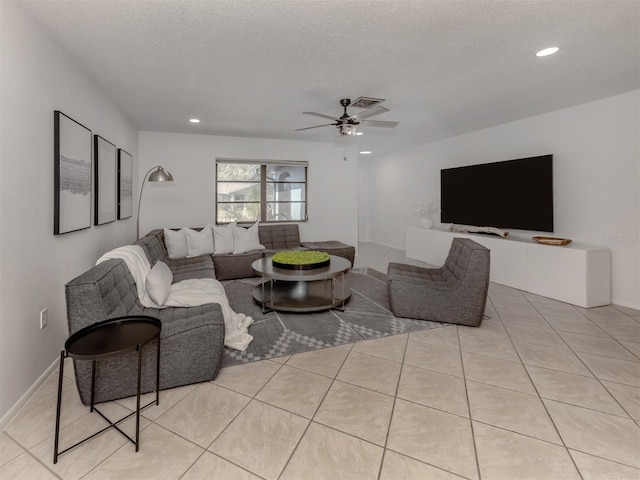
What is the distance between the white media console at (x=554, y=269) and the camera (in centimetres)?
373

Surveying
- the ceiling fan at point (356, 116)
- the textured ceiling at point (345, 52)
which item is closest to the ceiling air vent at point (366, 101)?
the ceiling fan at point (356, 116)

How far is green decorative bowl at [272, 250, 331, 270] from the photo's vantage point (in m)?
3.63

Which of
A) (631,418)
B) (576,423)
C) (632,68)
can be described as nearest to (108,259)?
(576,423)

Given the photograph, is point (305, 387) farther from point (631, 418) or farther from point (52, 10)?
point (52, 10)

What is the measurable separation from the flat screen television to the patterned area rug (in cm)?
242

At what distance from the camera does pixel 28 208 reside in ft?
6.73

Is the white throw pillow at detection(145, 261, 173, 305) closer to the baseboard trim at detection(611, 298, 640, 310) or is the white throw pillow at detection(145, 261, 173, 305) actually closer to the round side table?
the round side table

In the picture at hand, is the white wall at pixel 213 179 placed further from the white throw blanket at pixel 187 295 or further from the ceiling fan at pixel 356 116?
the white throw blanket at pixel 187 295

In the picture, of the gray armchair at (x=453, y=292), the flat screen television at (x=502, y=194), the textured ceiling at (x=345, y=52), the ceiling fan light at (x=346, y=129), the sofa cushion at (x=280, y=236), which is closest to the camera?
the textured ceiling at (x=345, y=52)

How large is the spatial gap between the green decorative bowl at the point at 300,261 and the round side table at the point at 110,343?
1895 mm

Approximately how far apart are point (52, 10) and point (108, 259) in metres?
1.65

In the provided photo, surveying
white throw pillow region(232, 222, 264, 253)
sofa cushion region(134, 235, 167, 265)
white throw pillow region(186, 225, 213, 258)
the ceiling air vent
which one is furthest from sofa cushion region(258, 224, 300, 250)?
the ceiling air vent

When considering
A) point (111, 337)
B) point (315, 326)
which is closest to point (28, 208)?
point (111, 337)

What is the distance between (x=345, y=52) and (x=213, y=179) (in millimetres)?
3885
